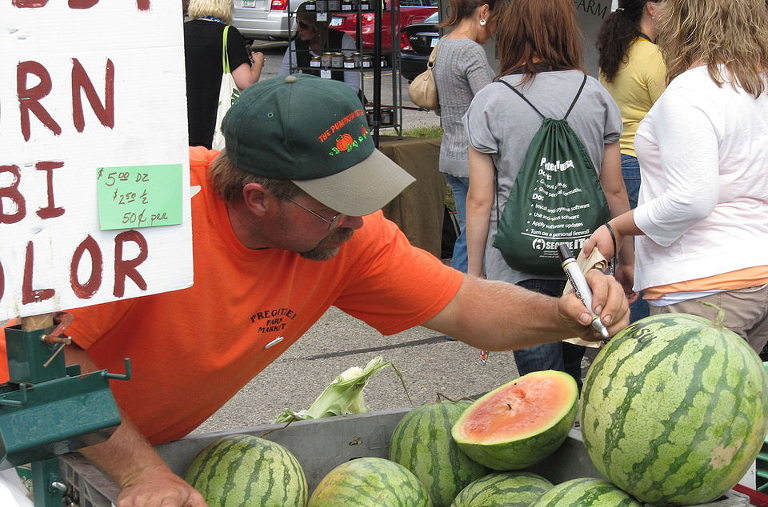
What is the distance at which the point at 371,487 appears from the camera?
215 cm

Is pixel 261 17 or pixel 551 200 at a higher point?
pixel 261 17

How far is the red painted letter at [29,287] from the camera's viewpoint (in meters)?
1.65

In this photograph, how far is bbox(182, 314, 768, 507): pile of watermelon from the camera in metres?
1.86

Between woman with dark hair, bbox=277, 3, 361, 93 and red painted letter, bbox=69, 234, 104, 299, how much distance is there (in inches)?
238

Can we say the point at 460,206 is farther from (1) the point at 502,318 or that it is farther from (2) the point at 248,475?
(2) the point at 248,475

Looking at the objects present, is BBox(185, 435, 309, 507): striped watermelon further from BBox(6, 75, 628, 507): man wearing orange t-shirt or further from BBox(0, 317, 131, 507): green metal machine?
BBox(0, 317, 131, 507): green metal machine

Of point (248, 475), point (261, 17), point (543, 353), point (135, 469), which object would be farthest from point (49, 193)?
point (261, 17)

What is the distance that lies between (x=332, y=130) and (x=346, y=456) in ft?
2.90

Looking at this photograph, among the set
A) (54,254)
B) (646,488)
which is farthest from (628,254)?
(54,254)

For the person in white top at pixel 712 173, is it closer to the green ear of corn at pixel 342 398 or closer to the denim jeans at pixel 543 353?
the denim jeans at pixel 543 353

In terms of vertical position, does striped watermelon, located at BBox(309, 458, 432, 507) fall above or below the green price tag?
below

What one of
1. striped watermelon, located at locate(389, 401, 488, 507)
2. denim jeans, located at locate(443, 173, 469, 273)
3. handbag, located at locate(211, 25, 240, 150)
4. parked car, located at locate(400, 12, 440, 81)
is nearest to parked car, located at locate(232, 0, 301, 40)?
parked car, located at locate(400, 12, 440, 81)

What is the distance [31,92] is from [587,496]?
4.27 feet

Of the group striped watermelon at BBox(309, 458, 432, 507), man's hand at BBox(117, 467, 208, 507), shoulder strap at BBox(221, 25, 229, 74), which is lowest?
striped watermelon at BBox(309, 458, 432, 507)
